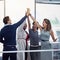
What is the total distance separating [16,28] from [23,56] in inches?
15.5

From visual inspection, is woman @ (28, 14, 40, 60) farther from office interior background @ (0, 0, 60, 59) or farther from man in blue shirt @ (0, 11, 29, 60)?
office interior background @ (0, 0, 60, 59)

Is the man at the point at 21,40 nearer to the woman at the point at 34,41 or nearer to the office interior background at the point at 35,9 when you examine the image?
the woman at the point at 34,41

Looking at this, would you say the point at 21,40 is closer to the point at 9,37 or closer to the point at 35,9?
the point at 9,37

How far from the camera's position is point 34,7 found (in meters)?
3.42

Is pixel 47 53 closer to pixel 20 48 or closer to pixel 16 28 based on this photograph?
pixel 20 48

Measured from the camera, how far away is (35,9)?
11.3 ft

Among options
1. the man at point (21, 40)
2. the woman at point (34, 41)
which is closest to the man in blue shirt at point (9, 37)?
the man at point (21, 40)

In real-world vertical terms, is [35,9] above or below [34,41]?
above

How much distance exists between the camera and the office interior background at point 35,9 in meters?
3.31

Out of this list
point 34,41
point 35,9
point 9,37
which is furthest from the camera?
point 35,9

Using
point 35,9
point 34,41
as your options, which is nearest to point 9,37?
point 34,41

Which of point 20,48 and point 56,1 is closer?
point 20,48

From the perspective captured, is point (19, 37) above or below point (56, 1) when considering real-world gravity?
below

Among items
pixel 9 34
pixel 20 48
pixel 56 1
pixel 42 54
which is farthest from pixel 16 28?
pixel 56 1
